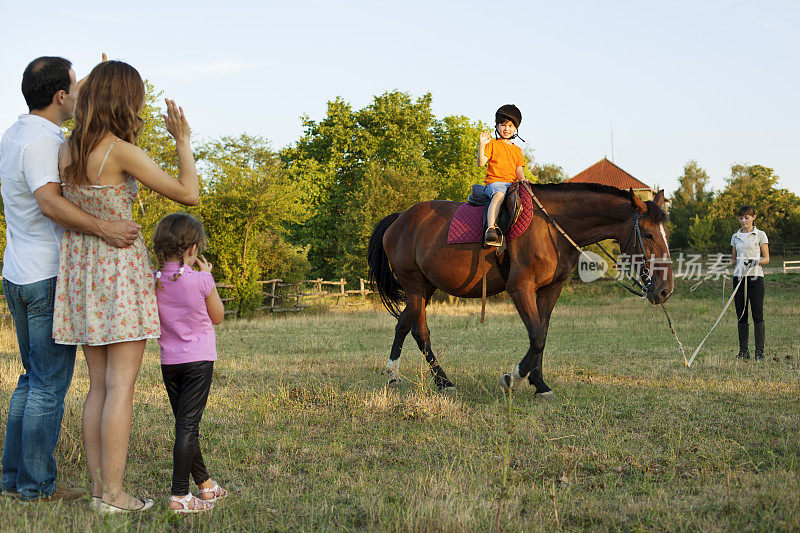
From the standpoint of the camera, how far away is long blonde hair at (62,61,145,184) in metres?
3.30

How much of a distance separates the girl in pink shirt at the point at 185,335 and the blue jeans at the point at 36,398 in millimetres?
664

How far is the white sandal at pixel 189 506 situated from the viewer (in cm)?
340

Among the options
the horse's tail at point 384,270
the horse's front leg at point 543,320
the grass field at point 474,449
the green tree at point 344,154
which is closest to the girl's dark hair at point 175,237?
the grass field at point 474,449

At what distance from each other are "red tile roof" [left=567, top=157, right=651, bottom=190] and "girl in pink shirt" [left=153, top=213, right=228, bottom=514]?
5164 cm

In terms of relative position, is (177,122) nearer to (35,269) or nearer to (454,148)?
(35,269)

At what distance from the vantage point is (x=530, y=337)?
6.57m

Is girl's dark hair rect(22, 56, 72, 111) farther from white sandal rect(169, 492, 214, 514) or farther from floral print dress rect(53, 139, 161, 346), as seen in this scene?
white sandal rect(169, 492, 214, 514)

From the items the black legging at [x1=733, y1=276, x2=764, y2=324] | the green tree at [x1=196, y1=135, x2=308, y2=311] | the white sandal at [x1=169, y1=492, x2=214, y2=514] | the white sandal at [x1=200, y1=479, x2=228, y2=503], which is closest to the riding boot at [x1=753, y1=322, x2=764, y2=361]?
the black legging at [x1=733, y1=276, x2=764, y2=324]

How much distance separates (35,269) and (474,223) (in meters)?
4.77

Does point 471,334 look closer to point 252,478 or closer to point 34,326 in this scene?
point 252,478

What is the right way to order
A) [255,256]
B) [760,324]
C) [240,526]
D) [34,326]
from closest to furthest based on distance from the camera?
[240,526] → [34,326] → [760,324] → [255,256]

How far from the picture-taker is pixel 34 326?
355cm

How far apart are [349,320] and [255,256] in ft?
19.5

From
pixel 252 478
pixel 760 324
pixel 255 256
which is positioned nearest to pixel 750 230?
pixel 760 324
